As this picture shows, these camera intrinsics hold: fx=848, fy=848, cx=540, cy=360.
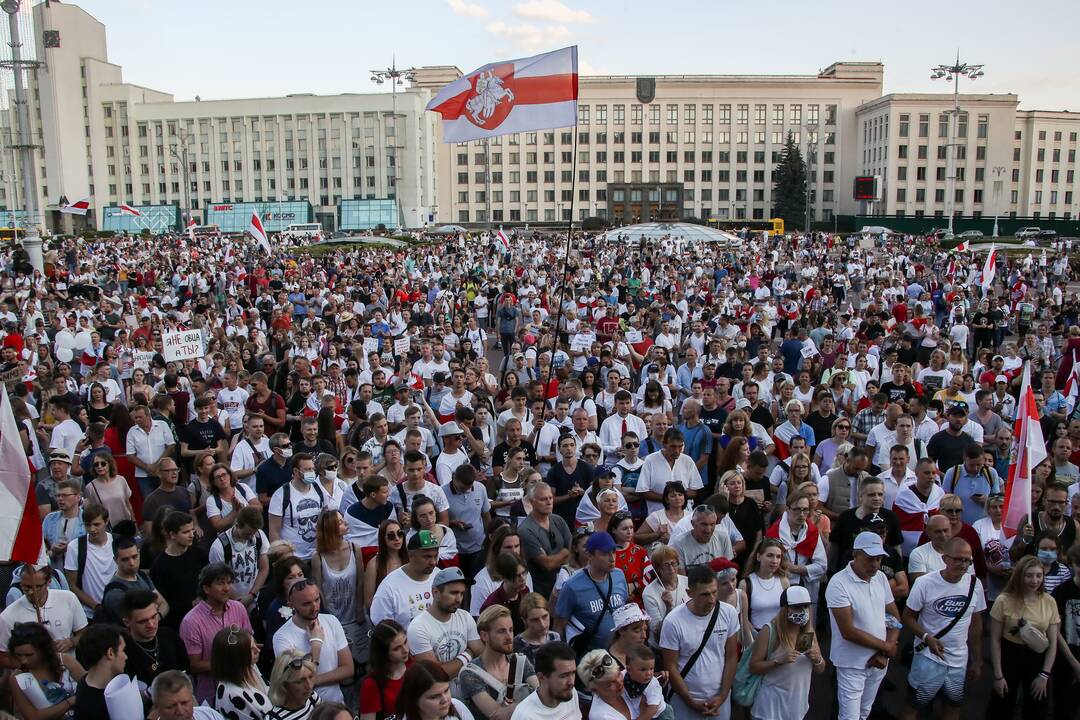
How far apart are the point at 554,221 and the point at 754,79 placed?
29530 millimetres

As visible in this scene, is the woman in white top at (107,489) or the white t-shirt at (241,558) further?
the woman in white top at (107,489)

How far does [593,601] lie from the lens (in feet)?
16.6

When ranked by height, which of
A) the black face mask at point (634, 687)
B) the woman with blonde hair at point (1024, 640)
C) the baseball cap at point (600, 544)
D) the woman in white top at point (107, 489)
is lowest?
the woman with blonde hair at point (1024, 640)

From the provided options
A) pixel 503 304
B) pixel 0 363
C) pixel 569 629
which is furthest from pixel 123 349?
pixel 569 629

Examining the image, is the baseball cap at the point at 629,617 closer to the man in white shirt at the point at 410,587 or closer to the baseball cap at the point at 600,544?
the baseball cap at the point at 600,544

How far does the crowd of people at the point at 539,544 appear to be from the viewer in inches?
173

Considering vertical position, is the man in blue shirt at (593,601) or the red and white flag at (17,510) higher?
the red and white flag at (17,510)

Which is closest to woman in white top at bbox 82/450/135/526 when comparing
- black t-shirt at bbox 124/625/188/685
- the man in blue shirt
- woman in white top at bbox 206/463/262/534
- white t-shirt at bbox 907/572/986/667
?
woman in white top at bbox 206/463/262/534

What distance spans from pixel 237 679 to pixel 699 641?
247 cm

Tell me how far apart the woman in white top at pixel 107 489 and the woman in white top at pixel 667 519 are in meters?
4.05

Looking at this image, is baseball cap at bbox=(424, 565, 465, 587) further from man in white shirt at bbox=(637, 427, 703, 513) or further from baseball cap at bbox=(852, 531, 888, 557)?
man in white shirt at bbox=(637, 427, 703, 513)

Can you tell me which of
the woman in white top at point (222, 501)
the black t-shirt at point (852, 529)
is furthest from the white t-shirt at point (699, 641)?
the woman in white top at point (222, 501)

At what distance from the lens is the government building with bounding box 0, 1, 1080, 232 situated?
93.6 m

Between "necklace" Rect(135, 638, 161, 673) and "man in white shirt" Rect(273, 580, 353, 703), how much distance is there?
676 mm
